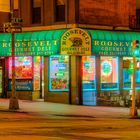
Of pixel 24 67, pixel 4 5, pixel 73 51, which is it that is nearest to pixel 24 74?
pixel 24 67

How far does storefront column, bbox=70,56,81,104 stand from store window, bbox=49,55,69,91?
0.41m

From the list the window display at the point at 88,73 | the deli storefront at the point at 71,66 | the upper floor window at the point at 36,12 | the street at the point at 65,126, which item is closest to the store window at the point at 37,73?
the deli storefront at the point at 71,66

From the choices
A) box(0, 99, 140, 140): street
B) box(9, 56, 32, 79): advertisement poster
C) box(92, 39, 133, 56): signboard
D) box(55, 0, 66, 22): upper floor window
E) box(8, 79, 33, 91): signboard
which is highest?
box(55, 0, 66, 22): upper floor window

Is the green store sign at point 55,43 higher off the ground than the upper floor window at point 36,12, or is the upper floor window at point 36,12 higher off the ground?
the upper floor window at point 36,12

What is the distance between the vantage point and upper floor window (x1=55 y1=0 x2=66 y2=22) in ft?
107

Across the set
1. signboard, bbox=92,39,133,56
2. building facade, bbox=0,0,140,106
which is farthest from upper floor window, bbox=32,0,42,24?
signboard, bbox=92,39,133,56

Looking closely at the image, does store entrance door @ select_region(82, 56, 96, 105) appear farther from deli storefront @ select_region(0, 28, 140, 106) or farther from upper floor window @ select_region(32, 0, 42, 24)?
upper floor window @ select_region(32, 0, 42, 24)

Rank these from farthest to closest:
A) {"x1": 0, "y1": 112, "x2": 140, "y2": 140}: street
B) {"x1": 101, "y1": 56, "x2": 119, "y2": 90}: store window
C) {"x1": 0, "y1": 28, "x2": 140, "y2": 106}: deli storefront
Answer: {"x1": 101, "y1": 56, "x2": 119, "y2": 90}: store window < {"x1": 0, "y1": 28, "x2": 140, "y2": 106}: deli storefront < {"x1": 0, "y1": 112, "x2": 140, "y2": 140}: street

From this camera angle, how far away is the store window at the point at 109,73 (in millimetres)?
33031

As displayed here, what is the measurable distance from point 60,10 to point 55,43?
2.39 m

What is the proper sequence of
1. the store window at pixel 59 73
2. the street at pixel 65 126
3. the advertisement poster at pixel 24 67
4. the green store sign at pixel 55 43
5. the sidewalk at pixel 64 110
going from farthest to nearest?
the advertisement poster at pixel 24 67 < the store window at pixel 59 73 < the green store sign at pixel 55 43 < the sidewalk at pixel 64 110 < the street at pixel 65 126

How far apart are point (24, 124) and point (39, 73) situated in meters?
13.8

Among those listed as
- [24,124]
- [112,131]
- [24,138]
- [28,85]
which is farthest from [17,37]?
[24,138]

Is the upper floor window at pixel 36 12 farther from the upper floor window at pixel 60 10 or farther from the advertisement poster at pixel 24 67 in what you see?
the advertisement poster at pixel 24 67
